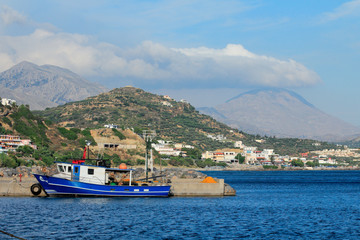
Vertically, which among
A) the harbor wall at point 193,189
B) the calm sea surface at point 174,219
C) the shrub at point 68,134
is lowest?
the calm sea surface at point 174,219

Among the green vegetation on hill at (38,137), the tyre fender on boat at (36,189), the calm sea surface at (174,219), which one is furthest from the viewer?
the green vegetation on hill at (38,137)

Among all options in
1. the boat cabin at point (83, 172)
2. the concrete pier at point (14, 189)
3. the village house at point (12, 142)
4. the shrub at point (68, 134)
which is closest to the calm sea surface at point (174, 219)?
the boat cabin at point (83, 172)

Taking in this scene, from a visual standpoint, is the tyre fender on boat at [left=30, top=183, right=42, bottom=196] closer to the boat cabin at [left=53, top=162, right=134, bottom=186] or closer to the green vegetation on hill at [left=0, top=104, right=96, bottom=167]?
the boat cabin at [left=53, top=162, right=134, bottom=186]

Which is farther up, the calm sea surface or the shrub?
the shrub

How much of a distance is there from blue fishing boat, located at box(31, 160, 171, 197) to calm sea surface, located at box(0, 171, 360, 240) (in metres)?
1.05

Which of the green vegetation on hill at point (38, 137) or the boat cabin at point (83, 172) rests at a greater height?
the green vegetation on hill at point (38, 137)

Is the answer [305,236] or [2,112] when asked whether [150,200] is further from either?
[2,112]

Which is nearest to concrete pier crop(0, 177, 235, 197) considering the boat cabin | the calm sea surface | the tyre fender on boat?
the tyre fender on boat

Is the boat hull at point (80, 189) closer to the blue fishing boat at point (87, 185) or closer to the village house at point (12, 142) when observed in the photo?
the blue fishing boat at point (87, 185)

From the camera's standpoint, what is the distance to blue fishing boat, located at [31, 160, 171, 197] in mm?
59281

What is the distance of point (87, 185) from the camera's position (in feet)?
195

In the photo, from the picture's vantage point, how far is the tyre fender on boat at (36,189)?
6059cm

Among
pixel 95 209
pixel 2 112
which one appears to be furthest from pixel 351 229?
pixel 2 112

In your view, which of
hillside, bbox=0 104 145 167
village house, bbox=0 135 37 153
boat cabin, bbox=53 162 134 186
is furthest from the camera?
village house, bbox=0 135 37 153
